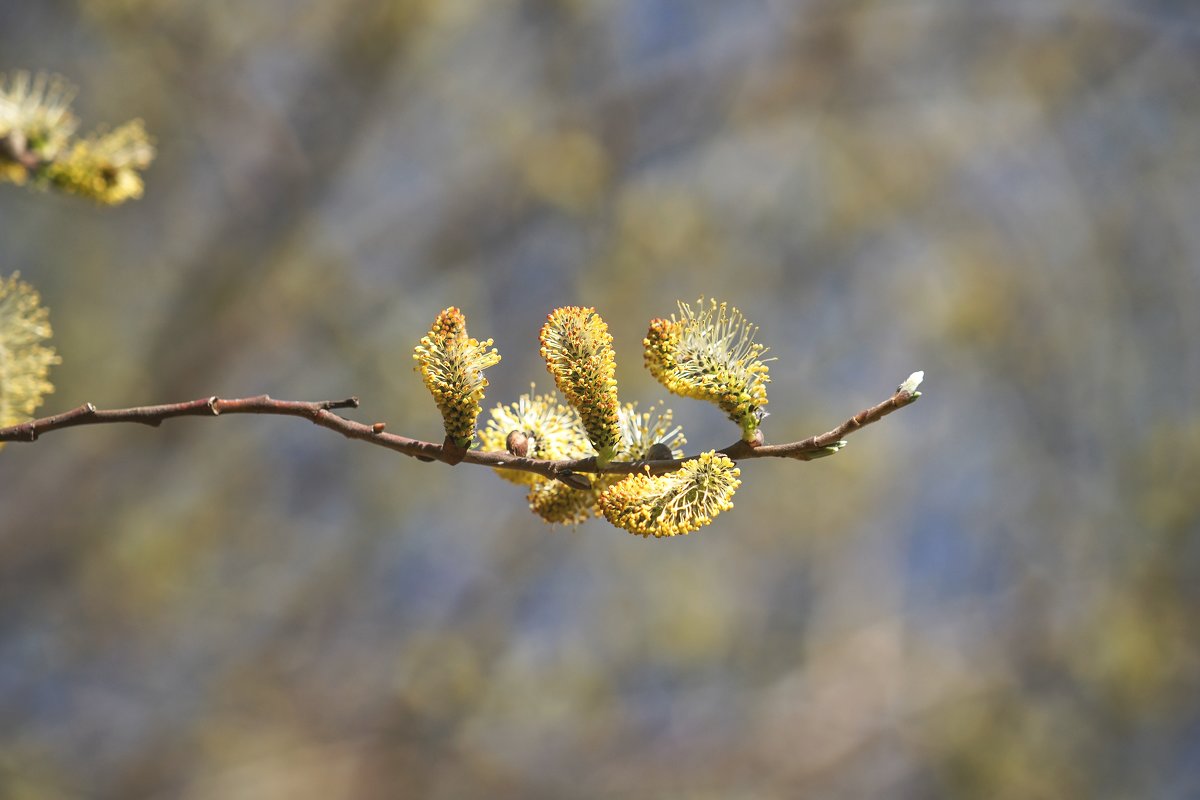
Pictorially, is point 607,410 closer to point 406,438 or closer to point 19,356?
point 406,438

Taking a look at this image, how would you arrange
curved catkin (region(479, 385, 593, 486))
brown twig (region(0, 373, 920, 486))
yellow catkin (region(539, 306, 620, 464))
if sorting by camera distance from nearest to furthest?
1. brown twig (region(0, 373, 920, 486))
2. yellow catkin (region(539, 306, 620, 464))
3. curved catkin (region(479, 385, 593, 486))

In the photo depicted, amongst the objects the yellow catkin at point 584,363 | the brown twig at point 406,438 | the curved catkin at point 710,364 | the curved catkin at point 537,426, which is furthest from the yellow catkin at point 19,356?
the curved catkin at point 710,364

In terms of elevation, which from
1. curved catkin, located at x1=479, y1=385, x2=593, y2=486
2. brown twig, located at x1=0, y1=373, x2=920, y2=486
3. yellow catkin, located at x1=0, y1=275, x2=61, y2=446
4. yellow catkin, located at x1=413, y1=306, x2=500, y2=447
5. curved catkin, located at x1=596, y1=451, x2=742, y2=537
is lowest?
curved catkin, located at x1=596, y1=451, x2=742, y2=537

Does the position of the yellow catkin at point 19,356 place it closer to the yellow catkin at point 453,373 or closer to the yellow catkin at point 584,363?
the yellow catkin at point 453,373

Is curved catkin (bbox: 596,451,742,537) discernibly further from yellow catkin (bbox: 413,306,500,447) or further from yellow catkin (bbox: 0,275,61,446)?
yellow catkin (bbox: 0,275,61,446)

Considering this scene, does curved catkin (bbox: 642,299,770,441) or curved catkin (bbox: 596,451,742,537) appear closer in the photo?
curved catkin (bbox: 596,451,742,537)

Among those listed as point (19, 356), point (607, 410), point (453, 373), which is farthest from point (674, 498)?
point (19, 356)

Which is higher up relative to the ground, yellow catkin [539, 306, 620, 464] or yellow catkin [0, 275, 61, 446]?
yellow catkin [0, 275, 61, 446]

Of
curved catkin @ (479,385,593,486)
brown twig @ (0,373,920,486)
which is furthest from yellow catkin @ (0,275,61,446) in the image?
curved catkin @ (479,385,593,486)
